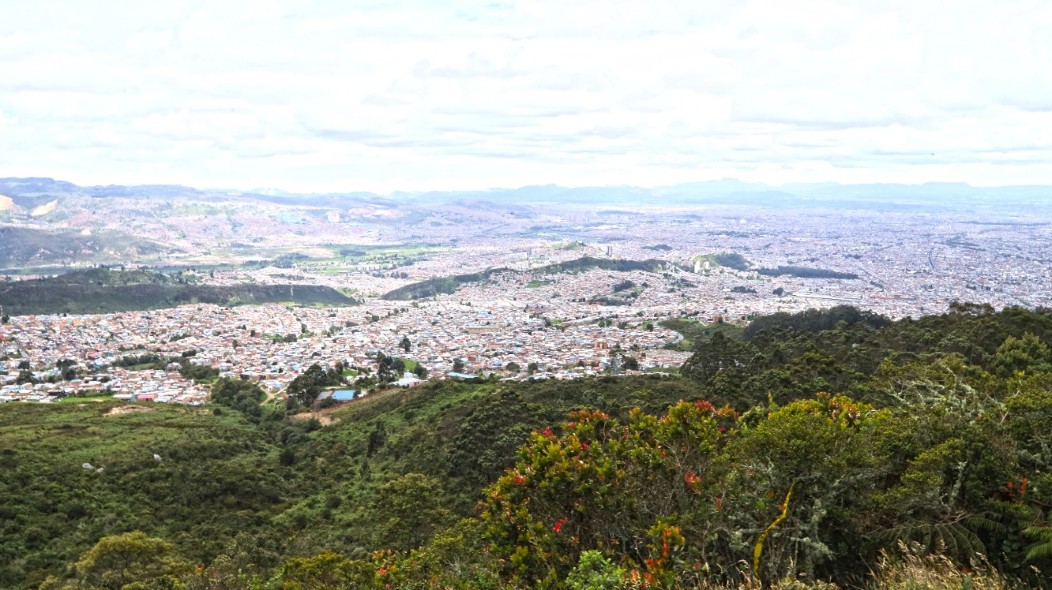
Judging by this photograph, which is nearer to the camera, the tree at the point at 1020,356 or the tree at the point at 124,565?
the tree at the point at 124,565

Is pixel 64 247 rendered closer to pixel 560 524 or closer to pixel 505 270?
→ pixel 505 270

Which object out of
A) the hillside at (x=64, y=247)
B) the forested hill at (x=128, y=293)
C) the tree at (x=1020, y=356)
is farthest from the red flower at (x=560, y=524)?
the hillside at (x=64, y=247)

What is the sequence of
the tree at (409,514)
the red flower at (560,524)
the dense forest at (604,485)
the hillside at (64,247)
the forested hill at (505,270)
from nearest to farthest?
the dense forest at (604,485)
the red flower at (560,524)
the tree at (409,514)
the forested hill at (505,270)
the hillside at (64,247)

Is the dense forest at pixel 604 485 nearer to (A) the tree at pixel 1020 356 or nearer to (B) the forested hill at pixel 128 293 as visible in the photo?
(A) the tree at pixel 1020 356

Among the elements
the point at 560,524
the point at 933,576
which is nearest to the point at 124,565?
the point at 560,524

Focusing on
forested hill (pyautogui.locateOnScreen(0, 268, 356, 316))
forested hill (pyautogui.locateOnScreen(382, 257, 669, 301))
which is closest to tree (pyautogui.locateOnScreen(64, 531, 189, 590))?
forested hill (pyautogui.locateOnScreen(0, 268, 356, 316))

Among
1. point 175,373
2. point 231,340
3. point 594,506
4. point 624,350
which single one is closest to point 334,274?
point 231,340

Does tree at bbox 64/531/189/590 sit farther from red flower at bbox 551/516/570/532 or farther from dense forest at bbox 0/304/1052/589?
red flower at bbox 551/516/570/532

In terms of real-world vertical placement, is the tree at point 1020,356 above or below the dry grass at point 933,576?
below
